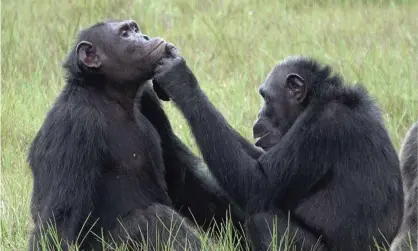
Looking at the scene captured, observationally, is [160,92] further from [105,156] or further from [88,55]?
[105,156]

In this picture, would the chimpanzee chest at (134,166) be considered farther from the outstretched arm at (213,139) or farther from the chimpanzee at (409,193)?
the chimpanzee at (409,193)

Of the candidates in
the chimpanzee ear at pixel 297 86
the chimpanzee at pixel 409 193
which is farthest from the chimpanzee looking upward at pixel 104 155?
the chimpanzee at pixel 409 193

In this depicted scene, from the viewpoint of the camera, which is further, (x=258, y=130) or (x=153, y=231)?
(x=258, y=130)

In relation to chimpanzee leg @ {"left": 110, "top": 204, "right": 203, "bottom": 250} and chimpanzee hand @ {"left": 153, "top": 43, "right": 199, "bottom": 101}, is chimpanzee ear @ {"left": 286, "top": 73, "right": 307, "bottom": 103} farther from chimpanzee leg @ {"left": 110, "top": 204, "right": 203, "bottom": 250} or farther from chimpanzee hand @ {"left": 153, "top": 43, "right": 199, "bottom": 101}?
chimpanzee leg @ {"left": 110, "top": 204, "right": 203, "bottom": 250}

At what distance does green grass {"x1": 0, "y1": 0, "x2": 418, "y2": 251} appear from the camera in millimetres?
7934

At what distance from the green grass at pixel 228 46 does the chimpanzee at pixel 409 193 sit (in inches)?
46.2

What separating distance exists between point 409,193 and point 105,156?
86.2 inches

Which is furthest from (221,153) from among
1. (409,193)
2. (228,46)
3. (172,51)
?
(228,46)

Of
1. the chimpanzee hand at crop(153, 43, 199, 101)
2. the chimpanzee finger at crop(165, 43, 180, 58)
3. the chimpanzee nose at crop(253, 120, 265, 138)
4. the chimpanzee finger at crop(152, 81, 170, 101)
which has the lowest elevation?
the chimpanzee nose at crop(253, 120, 265, 138)

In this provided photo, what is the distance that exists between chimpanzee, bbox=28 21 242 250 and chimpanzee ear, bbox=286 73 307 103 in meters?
0.85

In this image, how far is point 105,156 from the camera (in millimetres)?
5340

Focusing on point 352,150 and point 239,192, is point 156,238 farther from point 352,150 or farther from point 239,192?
point 352,150

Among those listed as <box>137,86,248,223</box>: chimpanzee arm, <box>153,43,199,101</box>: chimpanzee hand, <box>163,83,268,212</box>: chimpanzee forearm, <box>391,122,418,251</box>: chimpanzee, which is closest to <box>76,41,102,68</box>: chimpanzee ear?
<box>153,43,199,101</box>: chimpanzee hand

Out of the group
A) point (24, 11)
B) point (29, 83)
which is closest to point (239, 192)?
point (29, 83)
